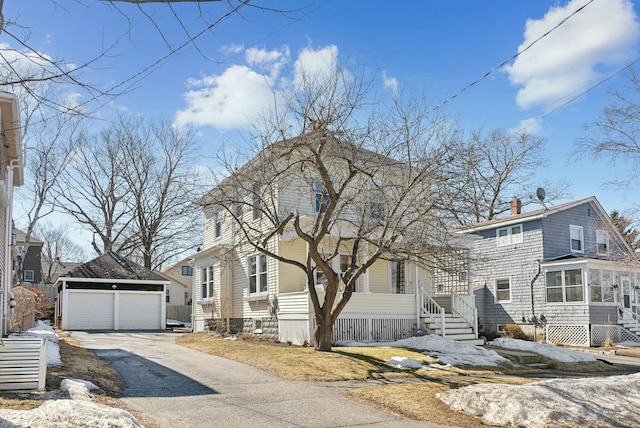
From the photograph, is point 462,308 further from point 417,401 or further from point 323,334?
point 417,401

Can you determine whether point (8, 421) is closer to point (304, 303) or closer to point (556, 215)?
point (304, 303)

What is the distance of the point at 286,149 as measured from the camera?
49.2 ft

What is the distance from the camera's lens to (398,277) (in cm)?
2273

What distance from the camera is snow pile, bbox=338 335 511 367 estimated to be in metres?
15.0

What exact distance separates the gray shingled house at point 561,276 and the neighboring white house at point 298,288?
3.88 meters

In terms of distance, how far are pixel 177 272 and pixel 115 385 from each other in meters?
48.0

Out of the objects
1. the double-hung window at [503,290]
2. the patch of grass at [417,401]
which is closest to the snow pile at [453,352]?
the patch of grass at [417,401]

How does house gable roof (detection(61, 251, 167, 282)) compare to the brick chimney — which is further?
the brick chimney

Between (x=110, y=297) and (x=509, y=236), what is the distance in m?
Answer: 19.8

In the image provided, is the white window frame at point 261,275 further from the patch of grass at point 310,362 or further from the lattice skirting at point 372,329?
the patch of grass at point 310,362

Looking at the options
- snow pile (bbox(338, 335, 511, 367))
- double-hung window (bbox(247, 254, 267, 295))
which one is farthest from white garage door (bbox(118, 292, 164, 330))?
snow pile (bbox(338, 335, 511, 367))

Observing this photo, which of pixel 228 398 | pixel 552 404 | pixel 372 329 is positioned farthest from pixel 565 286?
pixel 228 398

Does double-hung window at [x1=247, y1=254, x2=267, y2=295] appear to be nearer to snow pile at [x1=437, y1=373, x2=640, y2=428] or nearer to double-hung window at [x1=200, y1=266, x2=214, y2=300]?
double-hung window at [x1=200, y1=266, x2=214, y2=300]

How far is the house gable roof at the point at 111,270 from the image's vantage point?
28453 mm
